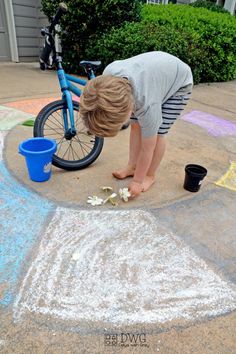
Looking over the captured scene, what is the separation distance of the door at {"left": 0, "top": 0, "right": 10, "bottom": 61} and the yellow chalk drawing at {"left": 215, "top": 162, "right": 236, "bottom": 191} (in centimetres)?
658

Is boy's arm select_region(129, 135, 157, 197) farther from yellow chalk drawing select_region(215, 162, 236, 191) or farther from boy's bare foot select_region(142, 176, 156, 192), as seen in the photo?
yellow chalk drawing select_region(215, 162, 236, 191)

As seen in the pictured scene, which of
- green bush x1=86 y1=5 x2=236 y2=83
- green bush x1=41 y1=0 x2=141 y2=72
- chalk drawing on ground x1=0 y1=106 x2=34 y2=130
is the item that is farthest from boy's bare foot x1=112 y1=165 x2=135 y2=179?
green bush x1=41 y1=0 x2=141 y2=72

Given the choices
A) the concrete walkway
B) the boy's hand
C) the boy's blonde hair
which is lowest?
the concrete walkway

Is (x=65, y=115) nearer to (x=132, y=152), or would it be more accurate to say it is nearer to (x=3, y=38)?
(x=132, y=152)

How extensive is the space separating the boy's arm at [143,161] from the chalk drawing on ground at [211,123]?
75.9 inches

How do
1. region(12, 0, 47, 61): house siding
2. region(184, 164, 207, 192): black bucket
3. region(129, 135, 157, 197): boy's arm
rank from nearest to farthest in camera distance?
region(129, 135, 157, 197): boy's arm → region(184, 164, 207, 192): black bucket → region(12, 0, 47, 61): house siding

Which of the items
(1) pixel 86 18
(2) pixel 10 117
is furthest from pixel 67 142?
(1) pixel 86 18

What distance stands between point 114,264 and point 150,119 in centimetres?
89

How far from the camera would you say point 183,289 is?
153cm

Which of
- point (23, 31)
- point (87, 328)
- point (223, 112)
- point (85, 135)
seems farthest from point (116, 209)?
point (23, 31)

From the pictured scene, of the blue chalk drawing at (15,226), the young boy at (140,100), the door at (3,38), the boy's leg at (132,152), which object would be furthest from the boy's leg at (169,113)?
the door at (3,38)

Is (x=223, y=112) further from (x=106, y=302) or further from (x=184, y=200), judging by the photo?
(x=106, y=302)

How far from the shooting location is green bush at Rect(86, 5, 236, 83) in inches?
220

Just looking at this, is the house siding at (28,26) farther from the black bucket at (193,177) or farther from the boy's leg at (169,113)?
the black bucket at (193,177)
